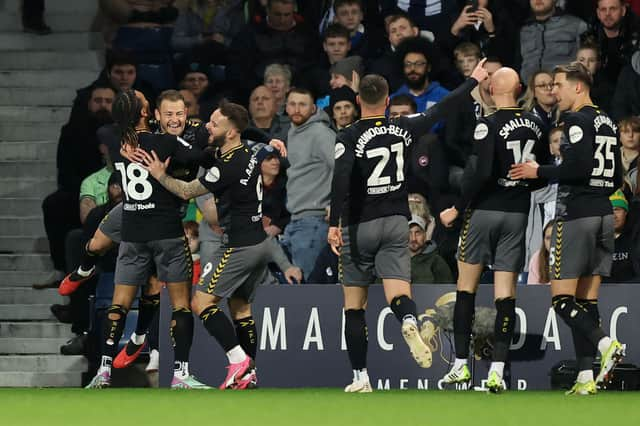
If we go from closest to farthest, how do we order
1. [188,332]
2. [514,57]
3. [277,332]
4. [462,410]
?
[462,410] < [188,332] < [277,332] < [514,57]

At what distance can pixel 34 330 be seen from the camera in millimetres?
15234

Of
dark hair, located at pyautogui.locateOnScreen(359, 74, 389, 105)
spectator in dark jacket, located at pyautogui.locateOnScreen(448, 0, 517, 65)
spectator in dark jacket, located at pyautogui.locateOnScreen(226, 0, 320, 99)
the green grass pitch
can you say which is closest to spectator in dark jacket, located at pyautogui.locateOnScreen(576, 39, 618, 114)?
spectator in dark jacket, located at pyautogui.locateOnScreen(448, 0, 517, 65)

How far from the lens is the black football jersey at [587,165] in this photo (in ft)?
35.2

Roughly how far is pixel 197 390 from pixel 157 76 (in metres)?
6.35

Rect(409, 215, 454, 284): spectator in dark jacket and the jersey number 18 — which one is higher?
the jersey number 18

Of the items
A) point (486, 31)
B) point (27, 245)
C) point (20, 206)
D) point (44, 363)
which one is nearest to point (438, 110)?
point (486, 31)

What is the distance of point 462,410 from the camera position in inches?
365

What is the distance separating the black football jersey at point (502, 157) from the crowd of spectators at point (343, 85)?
2.28m

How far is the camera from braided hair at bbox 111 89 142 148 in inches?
460

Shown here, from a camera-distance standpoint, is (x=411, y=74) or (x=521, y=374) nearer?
(x=521, y=374)

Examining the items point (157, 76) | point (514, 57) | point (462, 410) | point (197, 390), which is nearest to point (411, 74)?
point (514, 57)

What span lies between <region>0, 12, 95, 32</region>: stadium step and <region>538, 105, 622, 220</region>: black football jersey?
9.63m

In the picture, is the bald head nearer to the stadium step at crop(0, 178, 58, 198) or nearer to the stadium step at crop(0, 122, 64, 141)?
the stadium step at crop(0, 178, 58, 198)

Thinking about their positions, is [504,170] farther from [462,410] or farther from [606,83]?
[606,83]
